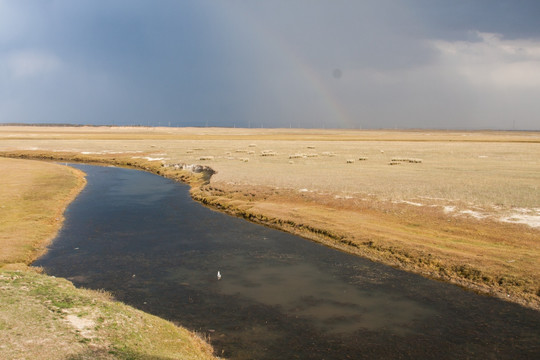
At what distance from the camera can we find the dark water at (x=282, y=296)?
462 inches

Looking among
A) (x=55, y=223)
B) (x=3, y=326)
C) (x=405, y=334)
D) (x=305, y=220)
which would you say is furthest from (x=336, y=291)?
(x=55, y=223)

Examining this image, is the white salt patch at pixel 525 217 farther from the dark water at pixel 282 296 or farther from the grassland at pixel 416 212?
the dark water at pixel 282 296

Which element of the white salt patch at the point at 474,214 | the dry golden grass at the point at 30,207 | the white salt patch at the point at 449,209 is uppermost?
the white salt patch at the point at 449,209

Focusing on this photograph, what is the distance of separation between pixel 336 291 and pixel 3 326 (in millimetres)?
10819

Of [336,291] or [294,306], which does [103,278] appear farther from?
[336,291]

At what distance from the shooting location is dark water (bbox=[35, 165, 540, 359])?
1173cm

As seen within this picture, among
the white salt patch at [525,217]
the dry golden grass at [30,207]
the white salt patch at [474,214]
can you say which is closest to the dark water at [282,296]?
the dry golden grass at [30,207]

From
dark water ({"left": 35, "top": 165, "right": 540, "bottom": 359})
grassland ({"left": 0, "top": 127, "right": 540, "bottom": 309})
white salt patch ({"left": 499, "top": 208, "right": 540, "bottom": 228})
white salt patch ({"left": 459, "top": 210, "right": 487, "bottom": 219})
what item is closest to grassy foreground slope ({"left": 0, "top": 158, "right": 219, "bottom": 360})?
dark water ({"left": 35, "top": 165, "right": 540, "bottom": 359})

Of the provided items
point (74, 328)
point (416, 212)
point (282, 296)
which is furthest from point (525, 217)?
point (74, 328)

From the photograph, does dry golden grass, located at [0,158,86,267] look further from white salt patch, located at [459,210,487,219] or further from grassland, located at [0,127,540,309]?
white salt patch, located at [459,210,487,219]

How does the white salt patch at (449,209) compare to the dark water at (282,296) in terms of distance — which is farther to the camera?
the white salt patch at (449,209)

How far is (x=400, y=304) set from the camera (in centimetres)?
1438

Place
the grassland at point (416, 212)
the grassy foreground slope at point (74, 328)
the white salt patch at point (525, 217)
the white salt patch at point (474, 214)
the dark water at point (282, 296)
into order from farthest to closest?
the white salt patch at point (474, 214) < the white salt patch at point (525, 217) < the grassland at point (416, 212) < the dark water at point (282, 296) < the grassy foreground slope at point (74, 328)

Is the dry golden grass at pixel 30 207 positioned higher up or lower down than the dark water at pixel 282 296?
higher up
